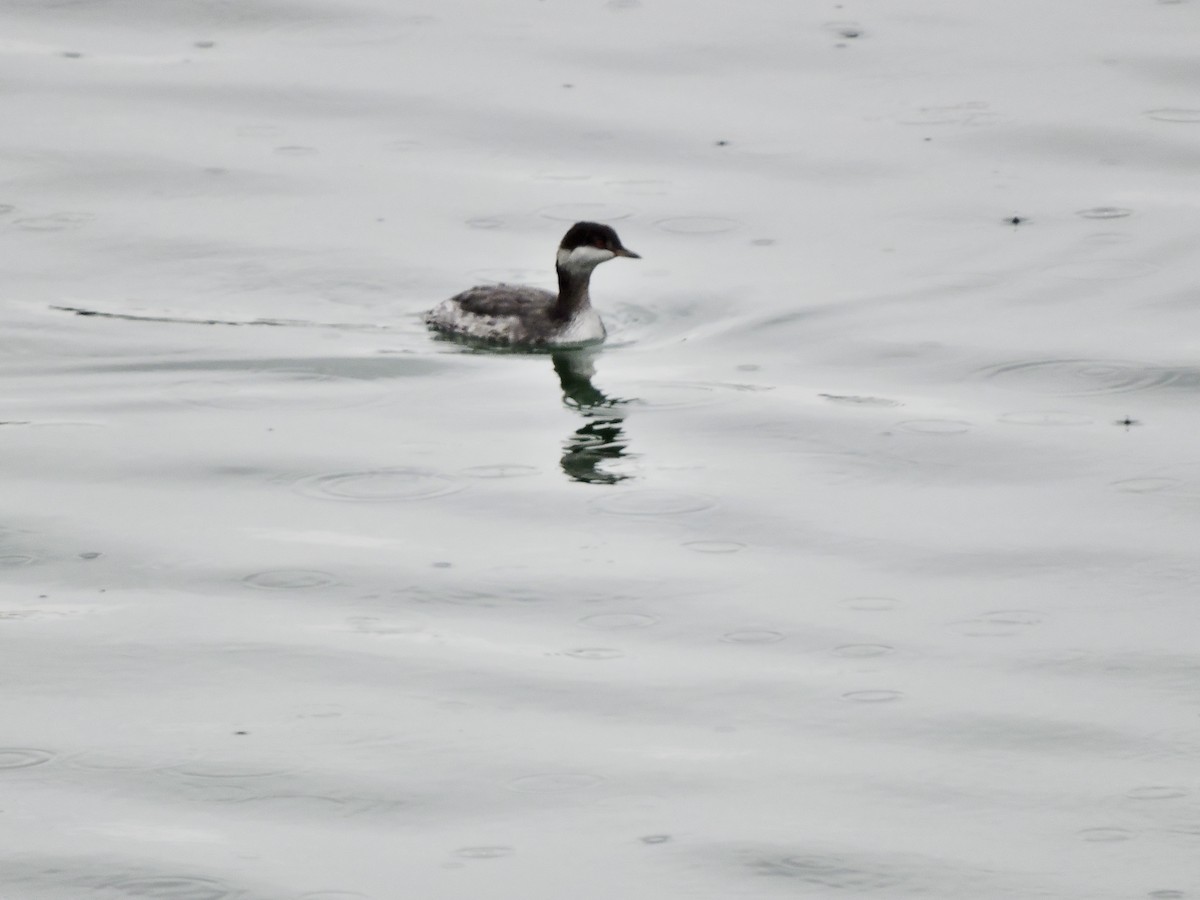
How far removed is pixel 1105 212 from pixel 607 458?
246 inches

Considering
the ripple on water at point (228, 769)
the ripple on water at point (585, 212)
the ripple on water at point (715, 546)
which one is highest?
the ripple on water at point (585, 212)

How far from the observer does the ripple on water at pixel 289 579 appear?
9.61 m

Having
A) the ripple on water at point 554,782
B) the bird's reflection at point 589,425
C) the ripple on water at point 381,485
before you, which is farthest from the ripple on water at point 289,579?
the ripple on water at point 554,782

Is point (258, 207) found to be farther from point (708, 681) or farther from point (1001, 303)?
point (708, 681)

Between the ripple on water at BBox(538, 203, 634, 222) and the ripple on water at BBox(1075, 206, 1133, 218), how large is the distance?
132 inches

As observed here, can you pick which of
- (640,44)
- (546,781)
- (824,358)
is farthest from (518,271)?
(546,781)

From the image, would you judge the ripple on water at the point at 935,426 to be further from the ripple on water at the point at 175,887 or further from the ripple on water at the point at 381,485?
the ripple on water at the point at 175,887

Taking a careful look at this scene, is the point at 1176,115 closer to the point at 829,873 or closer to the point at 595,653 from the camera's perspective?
the point at 595,653

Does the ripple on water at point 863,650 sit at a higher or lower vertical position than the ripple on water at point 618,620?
lower

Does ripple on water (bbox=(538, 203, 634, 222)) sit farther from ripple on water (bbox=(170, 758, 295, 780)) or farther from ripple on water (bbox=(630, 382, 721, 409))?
ripple on water (bbox=(170, 758, 295, 780))

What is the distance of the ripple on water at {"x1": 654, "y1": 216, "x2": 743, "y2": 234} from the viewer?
54.5ft

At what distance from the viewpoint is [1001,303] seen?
577 inches

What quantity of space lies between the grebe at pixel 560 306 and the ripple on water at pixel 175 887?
7.73 meters

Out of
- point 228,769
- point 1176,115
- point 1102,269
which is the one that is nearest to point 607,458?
point 228,769
